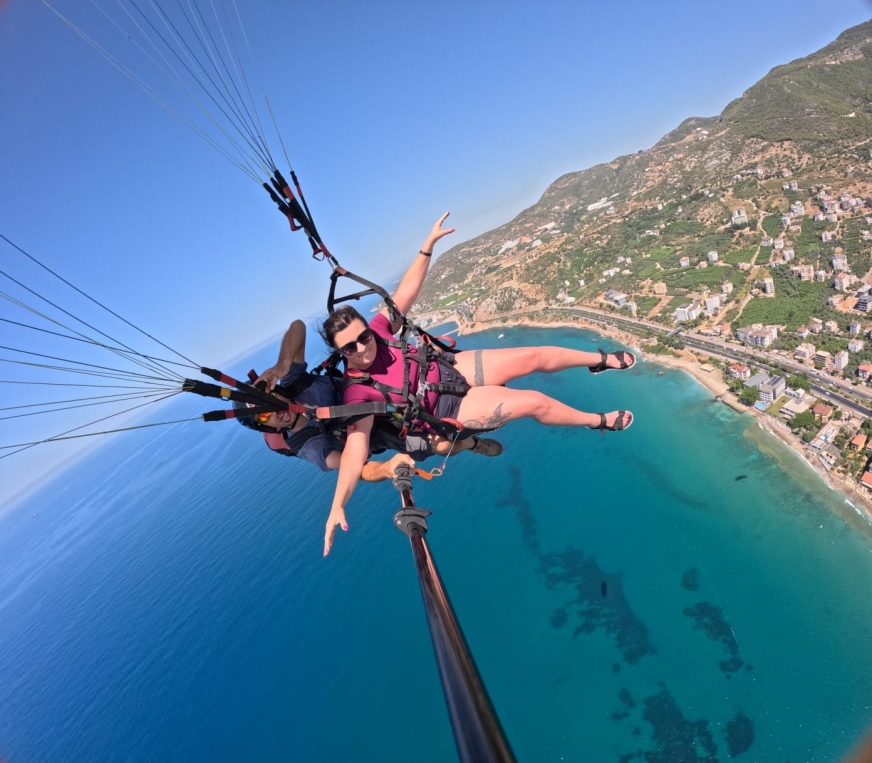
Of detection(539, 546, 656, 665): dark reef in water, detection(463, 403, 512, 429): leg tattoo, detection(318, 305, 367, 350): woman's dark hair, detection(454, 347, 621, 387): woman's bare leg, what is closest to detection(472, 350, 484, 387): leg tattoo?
detection(454, 347, 621, 387): woman's bare leg

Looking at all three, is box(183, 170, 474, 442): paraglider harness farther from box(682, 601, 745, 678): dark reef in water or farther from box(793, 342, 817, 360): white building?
box(793, 342, 817, 360): white building

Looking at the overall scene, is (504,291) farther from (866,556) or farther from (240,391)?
(240,391)

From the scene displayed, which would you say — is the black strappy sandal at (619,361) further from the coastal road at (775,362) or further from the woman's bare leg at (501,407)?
the coastal road at (775,362)

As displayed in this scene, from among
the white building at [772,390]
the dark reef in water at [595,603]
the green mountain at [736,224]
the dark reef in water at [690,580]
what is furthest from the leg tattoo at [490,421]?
the green mountain at [736,224]

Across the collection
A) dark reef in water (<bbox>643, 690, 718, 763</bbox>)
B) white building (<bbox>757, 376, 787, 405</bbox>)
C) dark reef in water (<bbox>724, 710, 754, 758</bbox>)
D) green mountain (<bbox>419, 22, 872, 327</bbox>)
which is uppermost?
green mountain (<bbox>419, 22, 872, 327</bbox>)

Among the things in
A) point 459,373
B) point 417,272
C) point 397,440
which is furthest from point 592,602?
point 417,272

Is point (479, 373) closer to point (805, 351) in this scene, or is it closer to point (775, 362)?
point (775, 362)

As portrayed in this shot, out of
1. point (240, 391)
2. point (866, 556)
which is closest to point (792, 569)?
point (866, 556)
